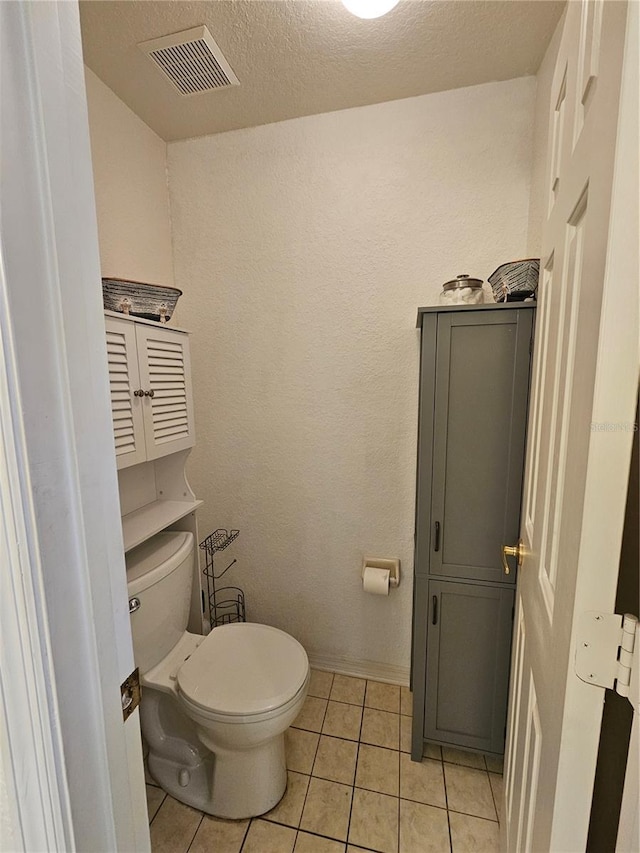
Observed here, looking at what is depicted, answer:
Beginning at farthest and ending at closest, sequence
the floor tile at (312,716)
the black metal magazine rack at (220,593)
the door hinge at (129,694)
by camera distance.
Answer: the black metal magazine rack at (220,593)
the floor tile at (312,716)
the door hinge at (129,694)

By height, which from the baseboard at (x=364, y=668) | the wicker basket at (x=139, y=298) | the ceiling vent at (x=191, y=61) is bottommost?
the baseboard at (x=364, y=668)

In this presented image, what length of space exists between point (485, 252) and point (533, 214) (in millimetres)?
191

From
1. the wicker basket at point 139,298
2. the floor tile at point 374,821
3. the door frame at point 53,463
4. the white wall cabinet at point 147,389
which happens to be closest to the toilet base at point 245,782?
the floor tile at point 374,821

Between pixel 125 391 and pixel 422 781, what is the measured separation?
170cm

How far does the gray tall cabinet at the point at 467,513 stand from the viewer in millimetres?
1214

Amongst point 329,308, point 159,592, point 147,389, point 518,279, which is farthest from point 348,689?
point 518,279

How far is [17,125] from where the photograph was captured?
0.41 metres

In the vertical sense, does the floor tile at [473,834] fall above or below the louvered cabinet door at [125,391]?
below

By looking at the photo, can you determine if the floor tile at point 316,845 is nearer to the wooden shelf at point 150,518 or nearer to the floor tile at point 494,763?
the floor tile at point 494,763

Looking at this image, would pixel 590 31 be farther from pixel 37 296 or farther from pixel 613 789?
pixel 613 789

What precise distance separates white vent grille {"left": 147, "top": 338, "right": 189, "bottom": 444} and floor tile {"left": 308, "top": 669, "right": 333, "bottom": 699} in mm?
1309

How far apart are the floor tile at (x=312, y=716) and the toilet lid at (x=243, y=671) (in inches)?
17.5

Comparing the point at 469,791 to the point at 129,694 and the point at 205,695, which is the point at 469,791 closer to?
the point at 205,695

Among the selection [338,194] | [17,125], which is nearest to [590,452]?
[17,125]
